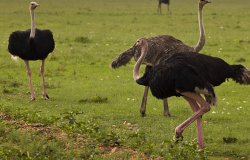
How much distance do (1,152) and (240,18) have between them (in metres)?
22.4

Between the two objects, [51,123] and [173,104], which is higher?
[51,123]

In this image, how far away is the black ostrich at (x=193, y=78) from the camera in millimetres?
5523

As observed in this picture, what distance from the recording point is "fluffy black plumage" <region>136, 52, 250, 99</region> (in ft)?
18.1

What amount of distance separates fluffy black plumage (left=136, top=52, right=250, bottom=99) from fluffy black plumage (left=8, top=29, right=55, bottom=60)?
12.3 ft

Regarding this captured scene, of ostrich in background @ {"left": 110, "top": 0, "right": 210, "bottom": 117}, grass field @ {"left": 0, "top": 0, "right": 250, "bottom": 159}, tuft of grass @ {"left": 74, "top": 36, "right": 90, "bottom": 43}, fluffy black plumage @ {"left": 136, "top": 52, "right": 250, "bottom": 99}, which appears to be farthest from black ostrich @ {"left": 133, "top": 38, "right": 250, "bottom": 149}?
tuft of grass @ {"left": 74, "top": 36, "right": 90, "bottom": 43}

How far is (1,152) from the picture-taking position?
4.55 metres

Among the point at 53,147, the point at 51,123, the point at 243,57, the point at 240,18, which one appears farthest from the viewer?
the point at 240,18

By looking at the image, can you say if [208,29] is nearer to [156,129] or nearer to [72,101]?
[72,101]

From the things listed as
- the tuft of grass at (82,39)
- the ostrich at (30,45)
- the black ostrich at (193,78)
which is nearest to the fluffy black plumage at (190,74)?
the black ostrich at (193,78)

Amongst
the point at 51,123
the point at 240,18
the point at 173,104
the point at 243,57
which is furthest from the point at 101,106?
the point at 240,18

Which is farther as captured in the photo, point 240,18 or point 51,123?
point 240,18

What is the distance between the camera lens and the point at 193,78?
550 cm

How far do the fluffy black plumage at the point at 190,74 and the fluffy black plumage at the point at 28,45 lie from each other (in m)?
3.74

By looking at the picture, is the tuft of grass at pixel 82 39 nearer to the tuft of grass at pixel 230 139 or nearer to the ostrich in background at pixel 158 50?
the ostrich in background at pixel 158 50
